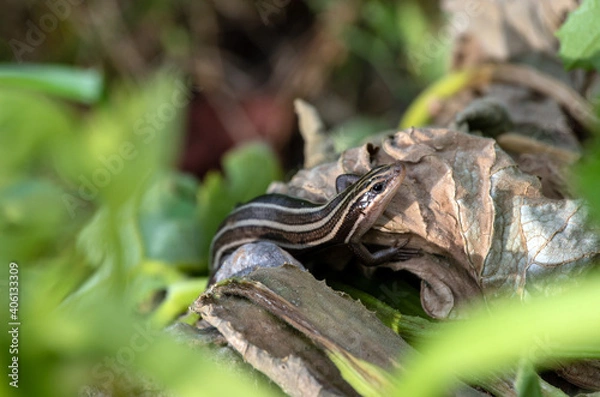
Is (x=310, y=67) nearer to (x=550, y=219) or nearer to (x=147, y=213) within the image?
(x=147, y=213)

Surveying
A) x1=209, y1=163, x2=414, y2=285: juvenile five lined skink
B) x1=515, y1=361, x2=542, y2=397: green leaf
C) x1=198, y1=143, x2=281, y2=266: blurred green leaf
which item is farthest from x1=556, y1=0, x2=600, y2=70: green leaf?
x1=198, y1=143, x2=281, y2=266: blurred green leaf

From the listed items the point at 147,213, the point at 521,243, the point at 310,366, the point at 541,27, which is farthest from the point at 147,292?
the point at 541,27

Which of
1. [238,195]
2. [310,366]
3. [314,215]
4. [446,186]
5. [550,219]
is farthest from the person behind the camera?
[238,195]

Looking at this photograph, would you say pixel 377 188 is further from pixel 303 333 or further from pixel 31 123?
pixel 31 123

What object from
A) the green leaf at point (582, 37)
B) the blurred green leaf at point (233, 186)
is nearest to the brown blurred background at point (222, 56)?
the blurred green leaf at point (233, 186)

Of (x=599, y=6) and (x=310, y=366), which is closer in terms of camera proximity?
(x=310, y=366)

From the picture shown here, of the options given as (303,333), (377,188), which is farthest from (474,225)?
(303,333)

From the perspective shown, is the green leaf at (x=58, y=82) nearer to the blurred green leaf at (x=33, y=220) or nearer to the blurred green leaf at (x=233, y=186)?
the blurred green leaf at (x=33, y=220)
